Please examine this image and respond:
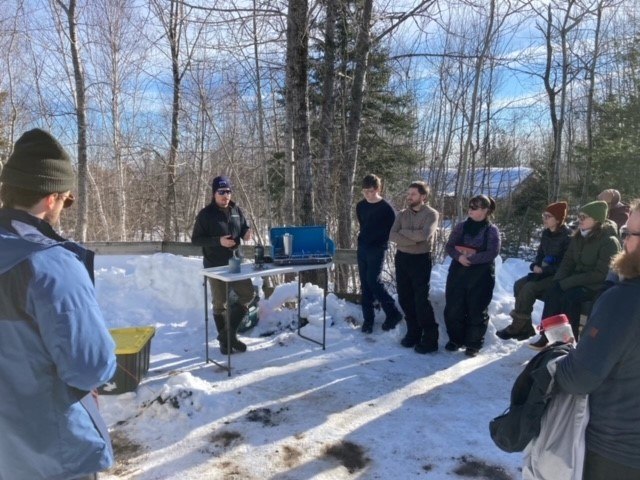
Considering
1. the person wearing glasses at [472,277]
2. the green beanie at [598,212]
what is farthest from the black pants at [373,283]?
the green beanie at [598,212]

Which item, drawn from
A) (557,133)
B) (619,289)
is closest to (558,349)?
(619,289)

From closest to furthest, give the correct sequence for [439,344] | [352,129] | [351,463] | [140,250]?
[351,463], [439,344], [140,250], [352,129]

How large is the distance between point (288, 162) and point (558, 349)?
5.44 meters

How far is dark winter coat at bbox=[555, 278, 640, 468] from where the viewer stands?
1590mm

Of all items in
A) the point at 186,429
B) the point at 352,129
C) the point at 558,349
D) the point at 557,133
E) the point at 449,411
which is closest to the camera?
the point at 558,349

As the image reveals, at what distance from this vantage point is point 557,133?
59.5 ft

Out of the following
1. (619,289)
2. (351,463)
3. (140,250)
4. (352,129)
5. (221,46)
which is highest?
(221,46)

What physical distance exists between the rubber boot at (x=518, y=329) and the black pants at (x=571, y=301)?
1.72ft

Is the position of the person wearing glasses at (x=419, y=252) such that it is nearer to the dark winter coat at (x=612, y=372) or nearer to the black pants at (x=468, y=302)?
the black pants at (x=468, y=302)

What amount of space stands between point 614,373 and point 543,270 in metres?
3.88

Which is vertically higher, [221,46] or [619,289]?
[221,46]

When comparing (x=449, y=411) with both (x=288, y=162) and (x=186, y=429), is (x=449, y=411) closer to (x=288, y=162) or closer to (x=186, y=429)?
(x=186, y=429)

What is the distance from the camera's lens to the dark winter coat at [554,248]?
519cm

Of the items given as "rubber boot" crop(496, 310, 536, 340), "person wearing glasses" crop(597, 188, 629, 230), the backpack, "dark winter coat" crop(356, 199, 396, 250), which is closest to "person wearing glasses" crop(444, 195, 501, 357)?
"rubber boot" crop(496, 310, 536, 340)
